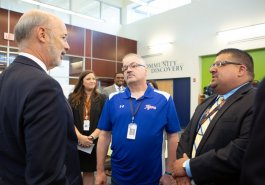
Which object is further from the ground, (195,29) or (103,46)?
(195,29)

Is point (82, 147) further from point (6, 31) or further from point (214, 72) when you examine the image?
point (6, 31)

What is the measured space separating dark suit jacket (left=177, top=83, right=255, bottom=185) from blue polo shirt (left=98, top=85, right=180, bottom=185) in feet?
1.40

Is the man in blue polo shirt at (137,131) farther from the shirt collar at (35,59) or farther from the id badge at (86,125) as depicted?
the shirt collar at (35,59)

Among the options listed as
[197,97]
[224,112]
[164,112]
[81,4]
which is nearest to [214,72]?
[224,112]

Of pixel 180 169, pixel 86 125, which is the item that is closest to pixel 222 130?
pixel 180 169

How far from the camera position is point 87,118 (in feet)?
9.39

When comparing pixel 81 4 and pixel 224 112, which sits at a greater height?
pixel 81 4

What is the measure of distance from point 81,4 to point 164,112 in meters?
7.94

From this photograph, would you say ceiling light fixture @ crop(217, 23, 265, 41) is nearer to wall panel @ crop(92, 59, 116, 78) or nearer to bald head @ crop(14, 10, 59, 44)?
wall panel @ crop(92, 59, 116, 78)

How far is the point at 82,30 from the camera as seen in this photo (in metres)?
7.45

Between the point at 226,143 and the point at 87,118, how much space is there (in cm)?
182

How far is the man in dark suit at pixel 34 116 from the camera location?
920mm

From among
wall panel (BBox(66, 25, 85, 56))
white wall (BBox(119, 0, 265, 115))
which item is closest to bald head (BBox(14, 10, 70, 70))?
white wall (BBox(119, 0, 265, 115))

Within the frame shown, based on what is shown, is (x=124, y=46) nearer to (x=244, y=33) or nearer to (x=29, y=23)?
(x=244, y=33)
